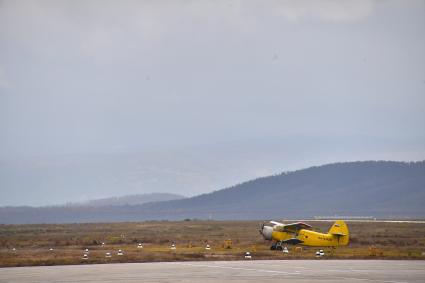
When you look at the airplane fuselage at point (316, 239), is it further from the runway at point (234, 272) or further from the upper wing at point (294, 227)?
the runway at point (234, 272)

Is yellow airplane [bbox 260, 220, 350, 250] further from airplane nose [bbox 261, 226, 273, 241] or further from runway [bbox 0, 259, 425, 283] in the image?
runway [bbox 0, 259, 425, 283]

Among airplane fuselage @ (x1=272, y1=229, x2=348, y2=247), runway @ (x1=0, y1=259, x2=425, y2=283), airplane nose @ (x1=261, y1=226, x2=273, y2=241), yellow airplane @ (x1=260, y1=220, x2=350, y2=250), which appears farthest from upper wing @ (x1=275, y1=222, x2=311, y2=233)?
runway @ (x1=0, y1=259, x2=425, y2=283)

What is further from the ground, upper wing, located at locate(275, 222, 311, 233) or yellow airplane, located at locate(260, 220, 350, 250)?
upper wing, located at locate(275, 222, 311, 233)

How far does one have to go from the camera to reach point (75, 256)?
54.4m

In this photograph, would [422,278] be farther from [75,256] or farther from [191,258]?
[75,256]

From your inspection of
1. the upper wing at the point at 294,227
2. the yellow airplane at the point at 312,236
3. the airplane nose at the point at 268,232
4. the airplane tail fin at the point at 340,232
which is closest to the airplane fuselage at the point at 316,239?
the yellow airplane at the point at 312,236

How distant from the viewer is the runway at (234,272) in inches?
1446

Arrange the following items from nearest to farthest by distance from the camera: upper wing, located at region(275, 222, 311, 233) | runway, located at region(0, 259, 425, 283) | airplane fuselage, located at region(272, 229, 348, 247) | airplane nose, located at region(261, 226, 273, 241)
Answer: runway, located at region(0, 259, 425, 283) → airplane fuselage, located at region(272, 229, 348, 247) → upper wing, located at region(275, 222, 311, 233) → airplane nose, located at region(261, 226, 273, 241)

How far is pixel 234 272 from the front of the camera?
4034 cm

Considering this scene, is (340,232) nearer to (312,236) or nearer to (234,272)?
(312,236)

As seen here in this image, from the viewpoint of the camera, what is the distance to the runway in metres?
36.7

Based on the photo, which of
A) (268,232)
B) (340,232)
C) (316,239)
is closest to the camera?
(316,239)

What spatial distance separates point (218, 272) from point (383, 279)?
8.55m

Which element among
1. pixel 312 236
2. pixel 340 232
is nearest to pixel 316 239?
pixel 312 236
